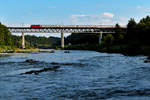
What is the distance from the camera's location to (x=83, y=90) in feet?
61.0

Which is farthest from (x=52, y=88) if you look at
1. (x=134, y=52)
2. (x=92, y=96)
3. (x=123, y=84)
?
(x=134, y=52)

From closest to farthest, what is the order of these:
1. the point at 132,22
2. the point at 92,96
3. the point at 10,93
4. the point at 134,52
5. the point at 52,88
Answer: the point at 92,96, the point at 10,93, the point at 52,88, the point at 134,52, the point at 132,22

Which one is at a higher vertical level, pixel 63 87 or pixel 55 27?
pixel 55 27

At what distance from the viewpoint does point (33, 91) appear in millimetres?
18281

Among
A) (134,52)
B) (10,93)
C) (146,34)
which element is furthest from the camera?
(146,34)

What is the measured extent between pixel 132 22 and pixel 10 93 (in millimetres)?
105790

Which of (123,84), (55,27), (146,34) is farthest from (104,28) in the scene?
(123,84)

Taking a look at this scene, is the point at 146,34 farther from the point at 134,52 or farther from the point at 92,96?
the point at 92,96

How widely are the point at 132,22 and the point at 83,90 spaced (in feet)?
339

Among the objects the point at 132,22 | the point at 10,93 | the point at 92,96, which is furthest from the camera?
the point at 132,22

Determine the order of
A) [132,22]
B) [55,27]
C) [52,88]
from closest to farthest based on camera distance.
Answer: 1. [52,88]
2. [132,22]
3. [55,27]

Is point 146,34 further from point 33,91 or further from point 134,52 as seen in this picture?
point 33,91

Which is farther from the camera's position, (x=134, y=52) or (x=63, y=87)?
(x=134, y=52)

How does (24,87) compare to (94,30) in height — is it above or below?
below
